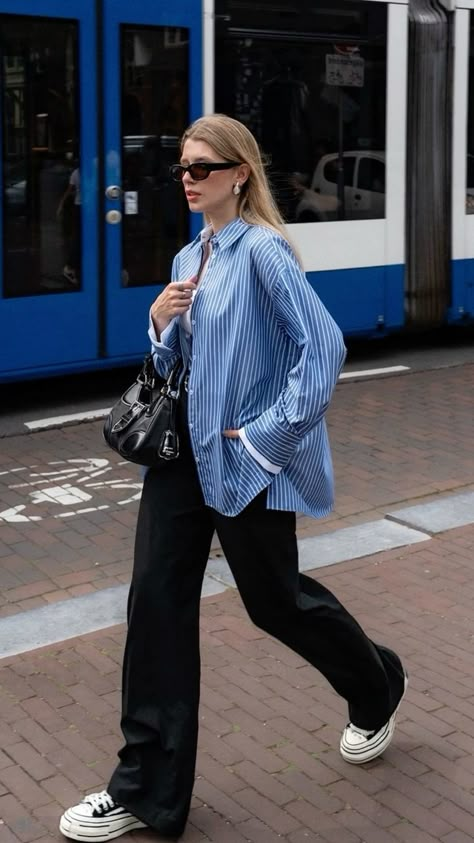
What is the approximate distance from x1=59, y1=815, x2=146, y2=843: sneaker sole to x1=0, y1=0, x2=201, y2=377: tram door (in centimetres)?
483

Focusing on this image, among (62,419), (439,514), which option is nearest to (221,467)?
(439,514)

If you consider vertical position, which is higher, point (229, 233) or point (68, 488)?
point (229, 233)

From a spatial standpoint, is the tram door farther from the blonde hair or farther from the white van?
the blonde hair

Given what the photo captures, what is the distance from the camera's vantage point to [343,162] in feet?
31.3

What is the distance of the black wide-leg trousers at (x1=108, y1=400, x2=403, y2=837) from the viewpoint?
11.2ft

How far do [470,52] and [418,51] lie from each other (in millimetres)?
502

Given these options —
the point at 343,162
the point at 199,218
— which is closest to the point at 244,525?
the point at 199,218

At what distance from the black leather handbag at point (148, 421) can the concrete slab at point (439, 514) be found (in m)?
2.78

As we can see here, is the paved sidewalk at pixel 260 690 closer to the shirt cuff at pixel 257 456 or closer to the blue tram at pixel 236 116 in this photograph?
the shirt cuff at pixel 257 456

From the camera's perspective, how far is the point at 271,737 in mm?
4043

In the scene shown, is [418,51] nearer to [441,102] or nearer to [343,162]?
[441,102]

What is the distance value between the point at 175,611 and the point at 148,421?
488mm

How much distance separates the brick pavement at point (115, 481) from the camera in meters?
5.57

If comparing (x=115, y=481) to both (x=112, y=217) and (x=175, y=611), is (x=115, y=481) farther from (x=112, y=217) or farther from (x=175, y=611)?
(x=175, y=611)
